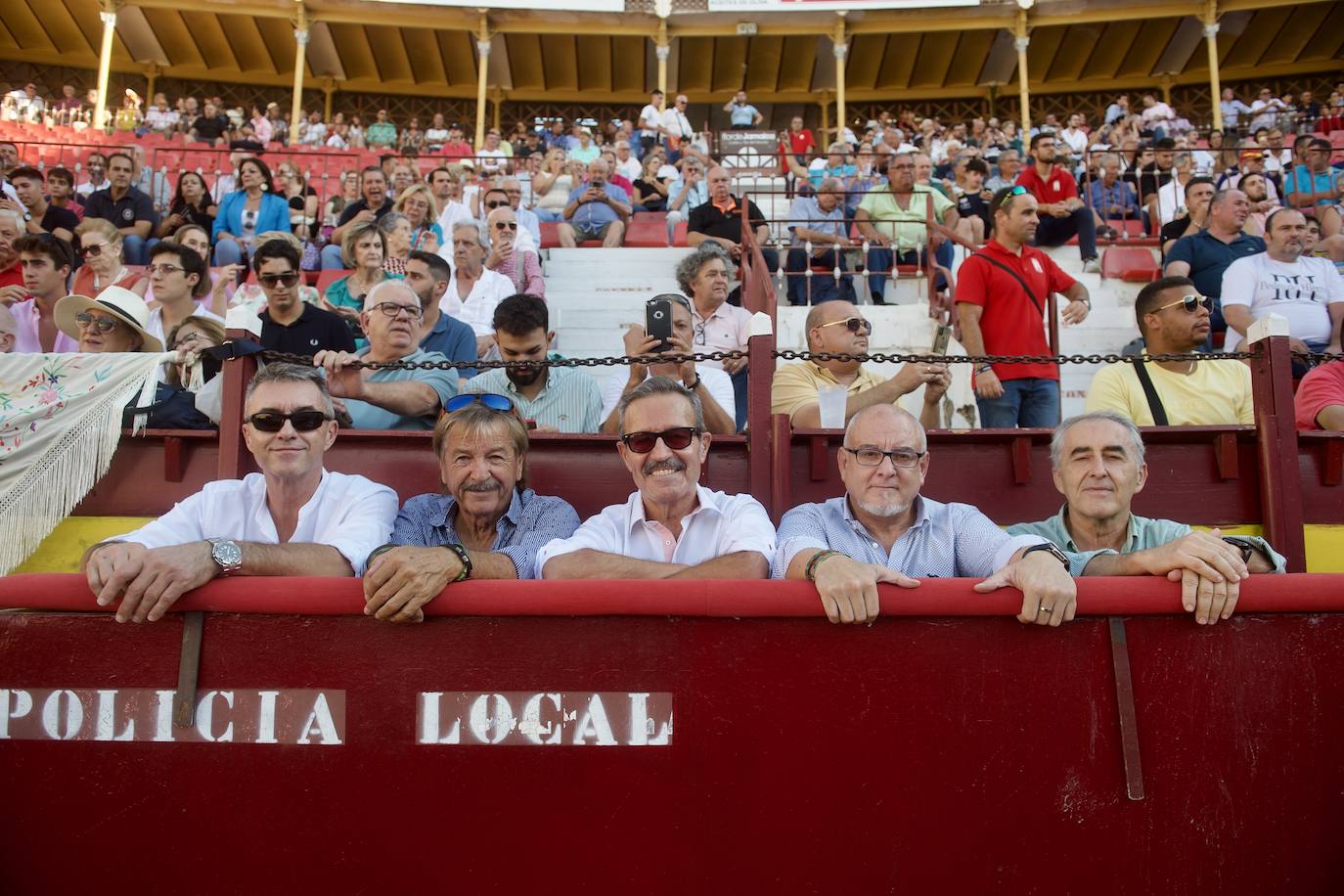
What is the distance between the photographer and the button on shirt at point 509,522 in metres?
2.79

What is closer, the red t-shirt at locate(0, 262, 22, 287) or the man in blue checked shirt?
the man in blue checked shirt

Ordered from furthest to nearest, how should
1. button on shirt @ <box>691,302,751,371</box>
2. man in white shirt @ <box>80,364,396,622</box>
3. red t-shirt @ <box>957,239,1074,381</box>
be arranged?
button on shirt @ <box>691,302,751,371</box> → red t-shirt @ <box>957,239,1074,381</box> → man in white shirt @ <box>80,364,396,622</box>

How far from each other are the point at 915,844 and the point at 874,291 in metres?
6.08

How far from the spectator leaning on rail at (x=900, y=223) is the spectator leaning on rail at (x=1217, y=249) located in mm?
1824

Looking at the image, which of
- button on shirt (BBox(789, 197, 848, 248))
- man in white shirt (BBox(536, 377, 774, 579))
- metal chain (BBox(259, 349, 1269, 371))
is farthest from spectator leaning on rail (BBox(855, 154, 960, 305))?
man in white shirt (BBox(536, 377, 774, 579))

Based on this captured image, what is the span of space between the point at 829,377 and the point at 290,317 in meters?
2.51

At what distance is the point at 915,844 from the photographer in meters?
1.91

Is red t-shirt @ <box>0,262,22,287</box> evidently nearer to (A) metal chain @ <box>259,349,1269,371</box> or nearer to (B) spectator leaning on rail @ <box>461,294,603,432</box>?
(A) metal chain @ <box>259,349,1269,371</box>

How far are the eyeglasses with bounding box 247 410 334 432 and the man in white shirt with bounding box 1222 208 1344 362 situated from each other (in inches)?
185

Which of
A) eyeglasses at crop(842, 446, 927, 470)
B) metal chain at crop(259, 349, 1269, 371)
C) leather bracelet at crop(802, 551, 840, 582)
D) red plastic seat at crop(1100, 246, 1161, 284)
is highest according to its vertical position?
red plastic seat at crop(1100, 246, 1161, 284)

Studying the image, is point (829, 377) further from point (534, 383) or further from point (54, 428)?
point (54, 428)

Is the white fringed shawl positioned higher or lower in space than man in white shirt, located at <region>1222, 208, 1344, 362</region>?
lower

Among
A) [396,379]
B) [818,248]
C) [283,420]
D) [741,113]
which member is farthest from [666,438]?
[741,113]

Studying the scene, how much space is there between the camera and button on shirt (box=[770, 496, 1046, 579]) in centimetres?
264
